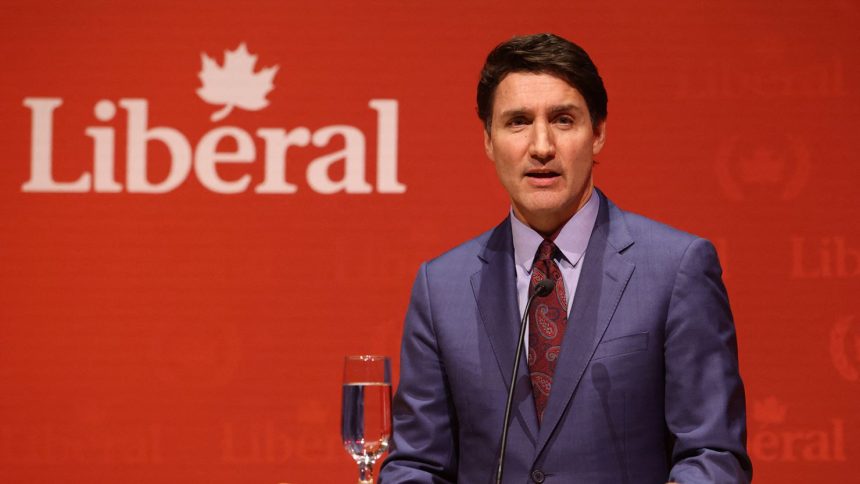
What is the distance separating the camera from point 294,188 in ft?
10.6

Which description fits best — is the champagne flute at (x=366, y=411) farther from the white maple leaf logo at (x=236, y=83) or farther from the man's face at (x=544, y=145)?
the white maple leaf logo at (x=236, y=83)

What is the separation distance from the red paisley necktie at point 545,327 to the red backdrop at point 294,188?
1195mm

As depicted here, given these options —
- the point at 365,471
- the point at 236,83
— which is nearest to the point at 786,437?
the point at 365,471

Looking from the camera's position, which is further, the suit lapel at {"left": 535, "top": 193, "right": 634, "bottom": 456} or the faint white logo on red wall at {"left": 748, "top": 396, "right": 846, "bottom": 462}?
the faint white logo on red wall at {"left": 748, "top": 396, "right": 846, "bottom": 462}

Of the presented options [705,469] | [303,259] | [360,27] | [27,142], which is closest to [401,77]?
[360,27]

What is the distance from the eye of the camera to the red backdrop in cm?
314

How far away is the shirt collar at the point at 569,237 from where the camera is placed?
79.8 inches

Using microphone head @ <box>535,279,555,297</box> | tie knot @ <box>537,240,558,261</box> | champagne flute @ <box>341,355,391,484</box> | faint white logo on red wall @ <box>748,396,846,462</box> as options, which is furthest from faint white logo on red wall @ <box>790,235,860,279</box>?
champagne flute @ <box>341,355,391,484</box>

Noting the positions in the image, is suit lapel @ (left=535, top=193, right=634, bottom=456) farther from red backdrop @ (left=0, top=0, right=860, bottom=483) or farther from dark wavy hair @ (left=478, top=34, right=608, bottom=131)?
red backdrop @ (left=0, top=0, right=860, bottom=483)

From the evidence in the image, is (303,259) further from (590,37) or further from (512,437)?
(512,437)

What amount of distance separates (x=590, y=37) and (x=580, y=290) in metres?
1.47

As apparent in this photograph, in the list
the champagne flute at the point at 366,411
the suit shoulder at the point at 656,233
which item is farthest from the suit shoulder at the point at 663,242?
the champagne flute at the point at 366,411

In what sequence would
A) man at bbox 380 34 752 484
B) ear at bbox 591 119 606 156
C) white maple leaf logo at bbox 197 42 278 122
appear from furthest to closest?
white maple leaf logo at bbox 197 42 278 122, ear at bbox 591 119 606 156, man at bbox 380 34 752 484

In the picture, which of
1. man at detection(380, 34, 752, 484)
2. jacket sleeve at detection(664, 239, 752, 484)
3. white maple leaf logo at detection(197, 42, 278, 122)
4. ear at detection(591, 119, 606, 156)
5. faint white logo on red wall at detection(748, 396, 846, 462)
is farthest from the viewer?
white maple leaf logo at detection(197, 42, 278, 122)
